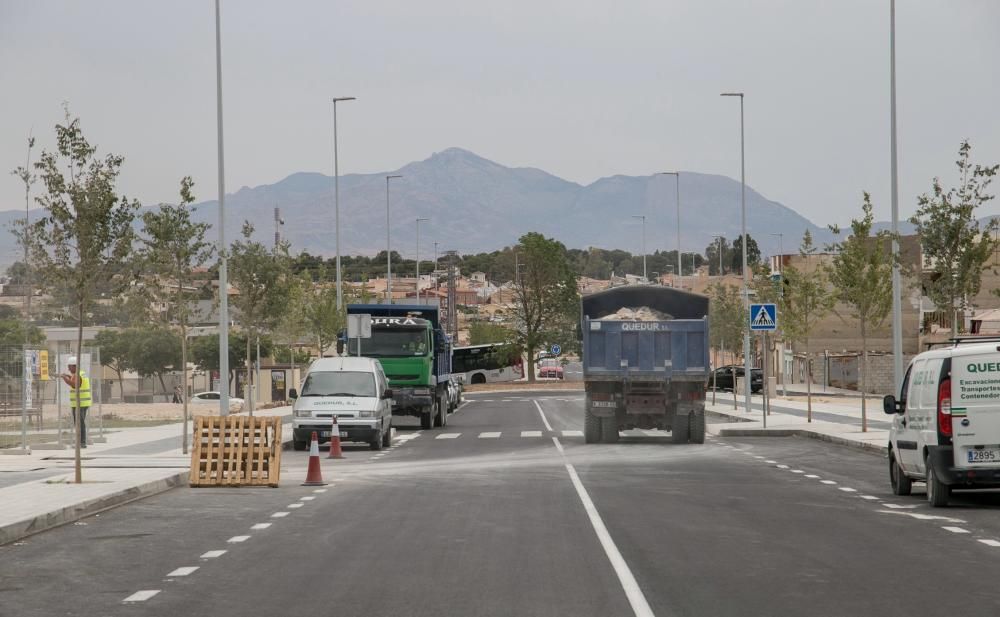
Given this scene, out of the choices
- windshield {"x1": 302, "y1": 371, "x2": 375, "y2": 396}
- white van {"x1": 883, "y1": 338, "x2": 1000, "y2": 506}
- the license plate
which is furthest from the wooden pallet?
the license plate

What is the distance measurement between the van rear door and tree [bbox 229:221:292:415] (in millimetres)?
28682

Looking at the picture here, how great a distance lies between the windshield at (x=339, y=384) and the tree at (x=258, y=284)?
982 cm

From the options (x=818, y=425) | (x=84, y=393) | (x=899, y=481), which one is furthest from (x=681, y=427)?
(x=899, y=481)

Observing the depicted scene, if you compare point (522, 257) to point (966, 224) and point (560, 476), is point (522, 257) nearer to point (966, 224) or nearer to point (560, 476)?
point (966, 224)

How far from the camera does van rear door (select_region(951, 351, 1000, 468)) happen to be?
17.7 metres

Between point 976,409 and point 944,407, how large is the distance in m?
0.36

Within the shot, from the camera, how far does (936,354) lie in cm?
1842

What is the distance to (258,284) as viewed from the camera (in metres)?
44.2

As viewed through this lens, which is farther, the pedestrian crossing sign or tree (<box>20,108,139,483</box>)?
the pedestrian crossing sign

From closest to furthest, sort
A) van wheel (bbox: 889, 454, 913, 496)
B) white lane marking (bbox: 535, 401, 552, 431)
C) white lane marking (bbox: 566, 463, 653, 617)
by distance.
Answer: white lane marking (bbox: 566, 463, 653, 617) → van wheel (bbox: 889, 454, 913, 496) → white lane marking (bbox: 535, 401, 552, 431)

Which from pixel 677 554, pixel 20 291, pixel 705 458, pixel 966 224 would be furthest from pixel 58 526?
pixel 20 291

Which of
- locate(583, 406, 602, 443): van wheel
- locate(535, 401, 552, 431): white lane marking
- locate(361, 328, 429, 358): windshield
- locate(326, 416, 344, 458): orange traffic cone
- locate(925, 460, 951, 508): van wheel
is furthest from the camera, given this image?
locate(535, 401, 552, 431): white lane marking

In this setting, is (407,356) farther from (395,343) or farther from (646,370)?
(646,370)

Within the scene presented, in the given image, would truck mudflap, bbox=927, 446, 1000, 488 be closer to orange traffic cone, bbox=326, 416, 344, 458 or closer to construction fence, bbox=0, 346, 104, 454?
orange traffic cone, bbox=326, 416, 344, 458
